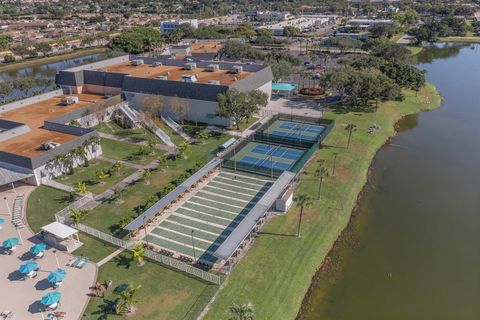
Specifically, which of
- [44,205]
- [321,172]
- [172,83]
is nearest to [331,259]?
[321,172]

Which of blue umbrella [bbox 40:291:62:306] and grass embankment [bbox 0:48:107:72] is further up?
grass embankment [bbox 0:48:107:72]

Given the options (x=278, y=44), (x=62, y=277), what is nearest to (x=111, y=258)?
(x=62, y=277)

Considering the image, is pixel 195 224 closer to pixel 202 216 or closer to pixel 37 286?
pixel 202 216

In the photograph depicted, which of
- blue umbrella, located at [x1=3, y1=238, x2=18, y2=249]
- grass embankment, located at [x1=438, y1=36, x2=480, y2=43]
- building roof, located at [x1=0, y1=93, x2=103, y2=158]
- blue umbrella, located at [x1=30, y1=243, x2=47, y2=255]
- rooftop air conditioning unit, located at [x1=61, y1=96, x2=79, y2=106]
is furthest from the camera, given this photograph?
grass embankment, located at [x1=438, y1=36, x2=480, y2=43]

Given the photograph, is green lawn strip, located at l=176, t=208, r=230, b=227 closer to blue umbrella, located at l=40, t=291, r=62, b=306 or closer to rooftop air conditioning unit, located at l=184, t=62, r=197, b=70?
blue umbrella, located at l=40, t=291, r=62, b=306

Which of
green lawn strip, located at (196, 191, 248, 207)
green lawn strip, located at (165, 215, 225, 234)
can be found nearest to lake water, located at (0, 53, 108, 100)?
green lawn strip, located at (196, 191, 248, 207)
